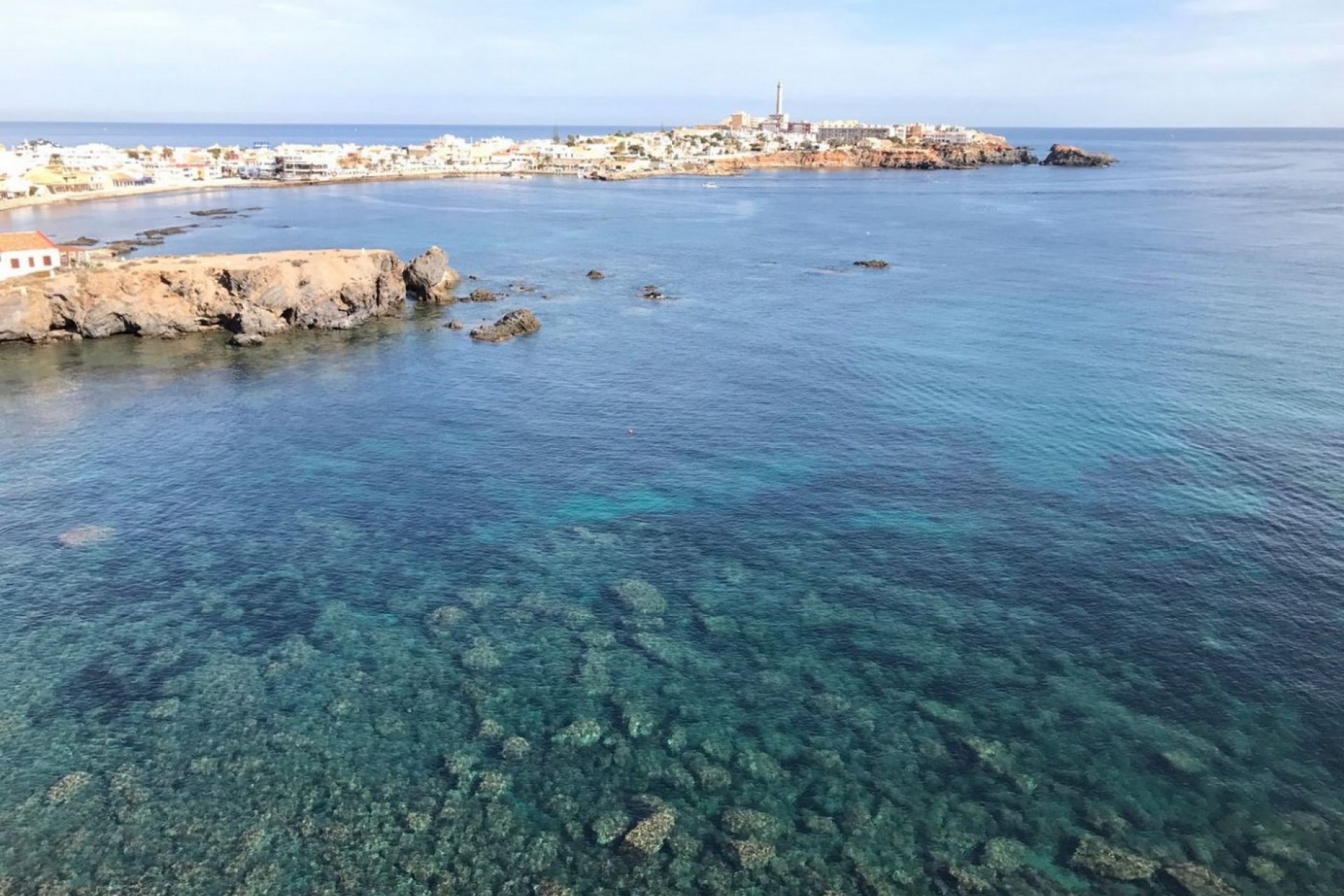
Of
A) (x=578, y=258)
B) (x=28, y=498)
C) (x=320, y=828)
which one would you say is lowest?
(x=320, y=828)

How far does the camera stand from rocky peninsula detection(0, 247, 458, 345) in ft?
257

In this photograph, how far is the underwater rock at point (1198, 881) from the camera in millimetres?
25625

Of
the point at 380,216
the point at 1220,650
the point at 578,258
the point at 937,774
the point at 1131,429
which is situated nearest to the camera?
the point at 937,774

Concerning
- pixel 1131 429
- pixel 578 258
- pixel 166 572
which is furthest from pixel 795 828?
pixel 578 258

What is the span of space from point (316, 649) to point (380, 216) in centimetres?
14181

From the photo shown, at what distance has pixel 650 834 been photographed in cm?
2794

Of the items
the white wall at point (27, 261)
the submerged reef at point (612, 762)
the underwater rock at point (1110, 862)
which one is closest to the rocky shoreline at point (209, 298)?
the white wall at point (27, 261)

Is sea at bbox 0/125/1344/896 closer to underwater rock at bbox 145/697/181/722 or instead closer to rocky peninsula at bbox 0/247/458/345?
underwater rock at bbox 145/697/181/722

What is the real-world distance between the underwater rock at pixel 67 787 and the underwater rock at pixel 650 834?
749 inches

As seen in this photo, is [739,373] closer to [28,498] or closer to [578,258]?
[28,498]

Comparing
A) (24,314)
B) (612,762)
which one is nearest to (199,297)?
(24,314)

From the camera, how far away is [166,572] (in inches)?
1662

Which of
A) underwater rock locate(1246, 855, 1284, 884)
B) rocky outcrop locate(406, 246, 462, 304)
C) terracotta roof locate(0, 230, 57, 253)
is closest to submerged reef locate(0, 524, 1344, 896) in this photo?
underwater rock locate(1246, 855, 1284, 884)

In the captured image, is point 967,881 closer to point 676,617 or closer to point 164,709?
point 676,617
